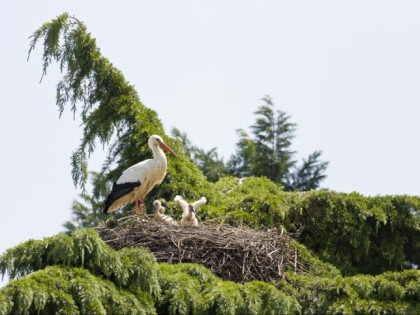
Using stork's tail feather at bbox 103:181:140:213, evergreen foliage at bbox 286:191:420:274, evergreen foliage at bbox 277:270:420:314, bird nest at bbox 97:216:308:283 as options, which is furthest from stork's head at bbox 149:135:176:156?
evergreen foliage at bbox 277:270:420:314

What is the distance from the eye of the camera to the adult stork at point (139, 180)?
20922 mm

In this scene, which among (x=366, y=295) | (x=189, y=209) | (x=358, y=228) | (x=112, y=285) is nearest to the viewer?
(x=112, y=285)

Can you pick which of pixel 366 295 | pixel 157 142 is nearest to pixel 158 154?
pixel 157 142

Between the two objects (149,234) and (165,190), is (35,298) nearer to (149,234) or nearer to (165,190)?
(149,234)

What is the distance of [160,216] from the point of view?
19578 mm

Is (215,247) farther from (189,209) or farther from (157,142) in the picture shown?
(157,142)

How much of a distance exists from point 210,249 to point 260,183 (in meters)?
5.07

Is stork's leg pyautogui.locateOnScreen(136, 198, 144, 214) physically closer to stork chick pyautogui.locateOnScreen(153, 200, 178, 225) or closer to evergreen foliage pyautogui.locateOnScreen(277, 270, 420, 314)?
stork chick pyautogui.locateOnScreen(153, 200, 178, 225)

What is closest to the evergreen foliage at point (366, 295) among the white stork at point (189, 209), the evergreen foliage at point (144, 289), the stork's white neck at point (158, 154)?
the evergreen foliage at point (144, 289)

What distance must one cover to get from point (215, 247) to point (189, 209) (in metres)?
1.59

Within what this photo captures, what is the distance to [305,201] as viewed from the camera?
21109mm

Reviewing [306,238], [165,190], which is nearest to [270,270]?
[306,238]

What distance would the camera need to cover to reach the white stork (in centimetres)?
1950

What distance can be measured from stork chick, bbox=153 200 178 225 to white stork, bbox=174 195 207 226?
16cm
